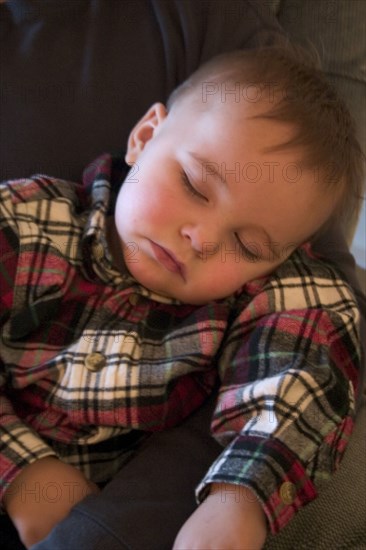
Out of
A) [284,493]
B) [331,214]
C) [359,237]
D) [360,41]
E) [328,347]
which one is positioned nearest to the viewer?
[284,493]

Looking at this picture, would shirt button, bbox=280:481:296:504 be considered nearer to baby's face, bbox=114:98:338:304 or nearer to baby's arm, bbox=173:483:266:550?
baby's arm, bbox=173:483:266:550

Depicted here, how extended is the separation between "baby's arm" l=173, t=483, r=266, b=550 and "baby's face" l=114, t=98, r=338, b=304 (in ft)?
0.91

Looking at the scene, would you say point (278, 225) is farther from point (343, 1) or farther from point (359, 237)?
point (359, 237)

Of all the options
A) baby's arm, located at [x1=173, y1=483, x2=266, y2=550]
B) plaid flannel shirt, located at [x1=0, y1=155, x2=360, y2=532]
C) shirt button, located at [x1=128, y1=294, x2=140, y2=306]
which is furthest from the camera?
shirt button, located at [x1=128, y1=294, x2=140, y2=306]

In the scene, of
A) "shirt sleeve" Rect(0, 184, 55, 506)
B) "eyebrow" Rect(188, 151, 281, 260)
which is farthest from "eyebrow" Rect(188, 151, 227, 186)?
"shirt sleeve" Rect(0, 184, 55, 506)

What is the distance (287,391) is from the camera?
26.3 inches

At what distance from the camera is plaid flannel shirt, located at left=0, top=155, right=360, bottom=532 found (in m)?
0.68

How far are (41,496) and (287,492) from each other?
0.28 m

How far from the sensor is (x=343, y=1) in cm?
97

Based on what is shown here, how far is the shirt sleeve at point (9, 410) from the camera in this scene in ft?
2.24

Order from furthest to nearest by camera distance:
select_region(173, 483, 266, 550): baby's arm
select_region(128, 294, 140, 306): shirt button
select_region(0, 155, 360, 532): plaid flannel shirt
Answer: select_region(128, 294, 140, 306): shirt button → select_region(0, 155, 360, 532): plaid flannel shirt → select_region(173, 483, 266, 550): baby's arm

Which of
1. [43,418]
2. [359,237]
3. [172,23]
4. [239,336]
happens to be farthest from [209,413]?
[359,237]

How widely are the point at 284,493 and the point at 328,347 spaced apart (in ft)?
0.63

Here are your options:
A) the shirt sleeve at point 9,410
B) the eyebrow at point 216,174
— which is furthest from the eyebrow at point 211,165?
the shirt sleeve at point 9,410
